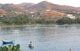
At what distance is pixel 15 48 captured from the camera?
12688 mm

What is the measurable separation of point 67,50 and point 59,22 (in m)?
83.2

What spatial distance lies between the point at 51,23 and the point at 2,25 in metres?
26.2

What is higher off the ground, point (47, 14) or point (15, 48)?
point (15, 48)

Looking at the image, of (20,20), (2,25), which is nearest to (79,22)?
(20,20)

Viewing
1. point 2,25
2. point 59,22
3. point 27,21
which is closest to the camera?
point 2,25

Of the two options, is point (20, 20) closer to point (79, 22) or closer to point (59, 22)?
point (59, 22)

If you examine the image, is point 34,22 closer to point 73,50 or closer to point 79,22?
point 79,22

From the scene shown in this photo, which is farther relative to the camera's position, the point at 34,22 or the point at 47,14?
the point at 47,14

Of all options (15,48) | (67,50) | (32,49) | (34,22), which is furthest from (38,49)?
(34,22)

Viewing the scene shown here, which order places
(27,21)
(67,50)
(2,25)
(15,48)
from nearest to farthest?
(15,48)
(67,50)
(2,25)
(27,21)

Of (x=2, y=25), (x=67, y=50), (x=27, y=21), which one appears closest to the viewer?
(x=67, y=50)

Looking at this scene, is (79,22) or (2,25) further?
(79,22)

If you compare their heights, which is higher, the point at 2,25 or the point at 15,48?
the point at 15,48

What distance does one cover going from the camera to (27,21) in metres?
100
